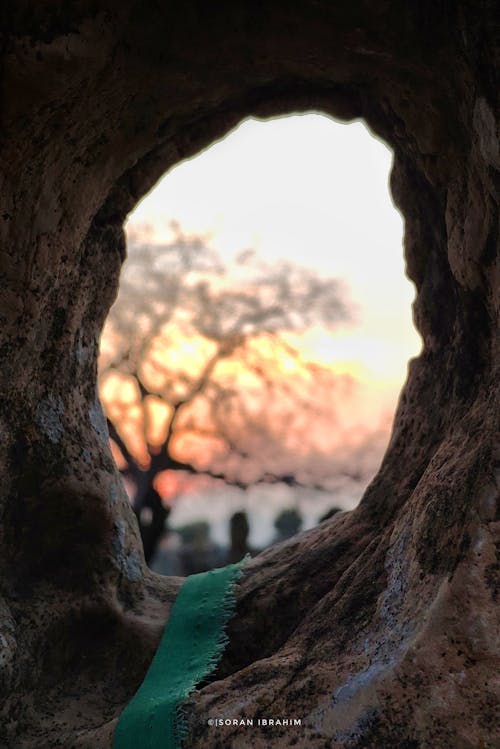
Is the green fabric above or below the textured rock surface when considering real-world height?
below

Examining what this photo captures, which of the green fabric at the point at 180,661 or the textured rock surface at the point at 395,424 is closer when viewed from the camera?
the textured rock surface at the point at 395,424

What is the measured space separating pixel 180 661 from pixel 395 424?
2.14 metres

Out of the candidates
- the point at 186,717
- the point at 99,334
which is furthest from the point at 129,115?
the point at 186,717

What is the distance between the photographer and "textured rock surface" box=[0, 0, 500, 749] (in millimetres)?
2078

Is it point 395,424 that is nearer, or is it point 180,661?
point 180,661

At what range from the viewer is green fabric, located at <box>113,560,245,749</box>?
94.5 inches

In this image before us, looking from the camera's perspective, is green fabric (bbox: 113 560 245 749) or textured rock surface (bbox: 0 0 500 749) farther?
green fabric (bbox: 113 560 245 749)

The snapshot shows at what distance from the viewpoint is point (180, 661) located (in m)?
3.08

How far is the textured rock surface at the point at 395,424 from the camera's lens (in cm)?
208

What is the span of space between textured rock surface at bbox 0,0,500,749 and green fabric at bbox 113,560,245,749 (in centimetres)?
11

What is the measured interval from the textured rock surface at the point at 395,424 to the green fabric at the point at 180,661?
0.11 meters

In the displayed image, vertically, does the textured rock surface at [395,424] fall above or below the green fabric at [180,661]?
above

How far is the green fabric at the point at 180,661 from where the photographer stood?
2400mm

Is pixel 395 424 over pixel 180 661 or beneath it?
over
